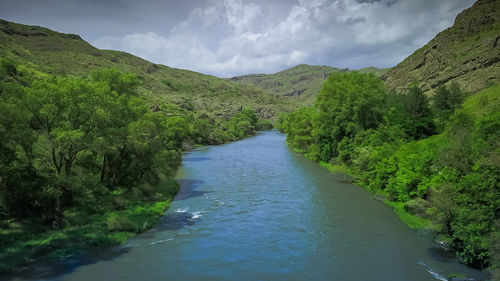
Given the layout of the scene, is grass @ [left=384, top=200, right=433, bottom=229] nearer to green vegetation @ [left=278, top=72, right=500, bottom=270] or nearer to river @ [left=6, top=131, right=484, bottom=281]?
green vegetation @ [left=278, top=72, right=500, bottom=270]

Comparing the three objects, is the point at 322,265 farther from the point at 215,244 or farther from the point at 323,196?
the point at 323,196

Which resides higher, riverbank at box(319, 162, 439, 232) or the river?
riverbank at box(319, 162, 439, 232)

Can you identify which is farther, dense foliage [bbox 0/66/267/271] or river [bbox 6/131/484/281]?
dense foliage [bbox 0/66/267/271]

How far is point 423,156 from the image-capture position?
31.5m

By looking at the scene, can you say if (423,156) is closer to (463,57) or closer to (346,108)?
(346,108)

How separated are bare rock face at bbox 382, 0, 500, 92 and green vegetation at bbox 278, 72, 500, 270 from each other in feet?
181

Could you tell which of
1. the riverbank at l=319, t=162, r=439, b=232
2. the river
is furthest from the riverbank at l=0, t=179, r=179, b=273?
the riverbank at l=319, t=162, r=439, b=232

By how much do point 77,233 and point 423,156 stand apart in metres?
34.3

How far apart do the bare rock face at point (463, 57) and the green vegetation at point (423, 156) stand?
Result: 181 feet

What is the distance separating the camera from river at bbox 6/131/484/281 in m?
22.4

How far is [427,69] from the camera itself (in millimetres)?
155875

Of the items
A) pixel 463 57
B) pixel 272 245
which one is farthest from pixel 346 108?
pixel 463 57

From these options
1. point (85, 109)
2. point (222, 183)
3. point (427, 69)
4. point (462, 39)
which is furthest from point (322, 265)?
point (462, 39)

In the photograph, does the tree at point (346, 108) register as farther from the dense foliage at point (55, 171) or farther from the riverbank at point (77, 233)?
the dense foliage at point (55, 171)
